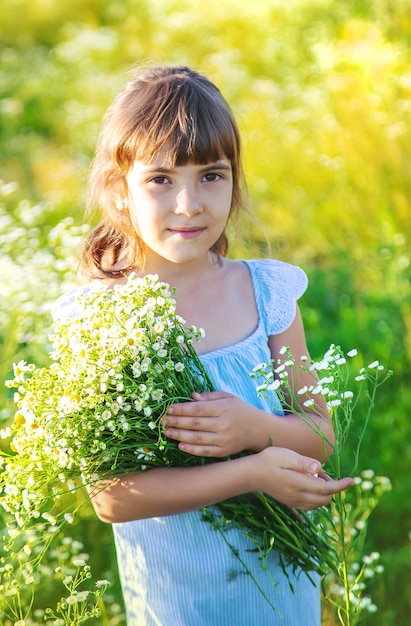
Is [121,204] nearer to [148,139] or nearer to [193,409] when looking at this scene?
[148,139]

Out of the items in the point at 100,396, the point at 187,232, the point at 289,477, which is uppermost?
the point at 187,232

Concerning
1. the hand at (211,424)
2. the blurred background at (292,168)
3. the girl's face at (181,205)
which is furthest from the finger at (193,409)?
the blurred background at (292,168)

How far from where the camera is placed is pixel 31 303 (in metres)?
2.98

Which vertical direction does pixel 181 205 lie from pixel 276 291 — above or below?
above

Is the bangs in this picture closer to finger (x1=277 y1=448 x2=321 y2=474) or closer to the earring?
the earring

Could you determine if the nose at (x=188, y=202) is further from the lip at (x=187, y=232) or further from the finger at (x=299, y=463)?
the finger at (x=299, y=463)

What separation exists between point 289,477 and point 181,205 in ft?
1.93

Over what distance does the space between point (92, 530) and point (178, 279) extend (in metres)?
1.18

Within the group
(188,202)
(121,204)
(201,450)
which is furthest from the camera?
(121,204)

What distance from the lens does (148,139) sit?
5.48 ft

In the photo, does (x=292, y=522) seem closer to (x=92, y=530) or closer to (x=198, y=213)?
(x=198, y=213)

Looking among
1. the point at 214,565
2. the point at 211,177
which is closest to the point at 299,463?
the point at 214,565

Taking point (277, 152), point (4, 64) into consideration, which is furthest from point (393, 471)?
point (4, 64)

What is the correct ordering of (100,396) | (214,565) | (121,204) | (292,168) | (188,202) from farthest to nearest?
1. (292,168)
2. (121,204)
3. (214,565)
4. (188,202)
5. (100,396)
